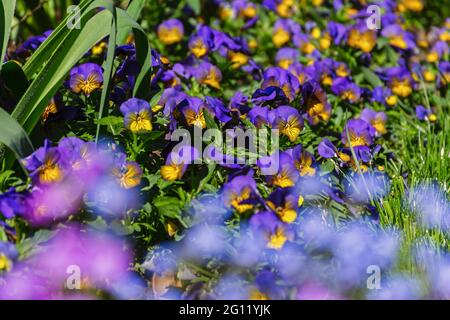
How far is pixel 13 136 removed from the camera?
182 centimetres

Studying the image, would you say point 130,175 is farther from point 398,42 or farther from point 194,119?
point 398,42

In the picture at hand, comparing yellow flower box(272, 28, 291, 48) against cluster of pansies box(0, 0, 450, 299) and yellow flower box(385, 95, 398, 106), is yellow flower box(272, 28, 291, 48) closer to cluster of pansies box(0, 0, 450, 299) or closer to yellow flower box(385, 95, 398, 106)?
yellow flower box(385, 95, 398, 106)

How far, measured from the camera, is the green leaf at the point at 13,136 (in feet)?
5.94

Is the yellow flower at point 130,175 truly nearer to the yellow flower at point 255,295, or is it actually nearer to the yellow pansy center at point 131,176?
the yellow pansy center at point 131,176

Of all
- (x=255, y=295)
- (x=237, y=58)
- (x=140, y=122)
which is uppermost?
(x=237, y=58)

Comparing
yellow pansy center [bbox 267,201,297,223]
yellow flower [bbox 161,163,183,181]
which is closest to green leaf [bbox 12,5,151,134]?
yellow flower [bbox 161,163,183,181]

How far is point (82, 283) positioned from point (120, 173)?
0.29 metres

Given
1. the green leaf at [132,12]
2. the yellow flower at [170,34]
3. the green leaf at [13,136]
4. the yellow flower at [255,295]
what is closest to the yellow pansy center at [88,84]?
the green leaf at [132,12]

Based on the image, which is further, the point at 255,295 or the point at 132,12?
the point at 132,12

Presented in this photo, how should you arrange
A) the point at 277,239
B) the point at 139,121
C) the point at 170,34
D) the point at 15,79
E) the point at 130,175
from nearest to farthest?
1. the point at 277,239
2. the point at 130,175
3. the point at 139,121
4. the point at 15,79
5. the point at 170,34

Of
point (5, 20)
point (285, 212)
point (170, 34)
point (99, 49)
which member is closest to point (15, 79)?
point (5, 20)

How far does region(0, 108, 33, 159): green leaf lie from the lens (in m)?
1.81
